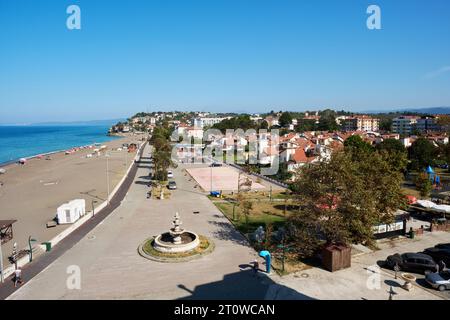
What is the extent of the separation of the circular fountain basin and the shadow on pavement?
383cm

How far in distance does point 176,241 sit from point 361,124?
13559 cm

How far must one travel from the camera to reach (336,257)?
16.7m

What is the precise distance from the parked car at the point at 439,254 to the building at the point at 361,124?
413 ft

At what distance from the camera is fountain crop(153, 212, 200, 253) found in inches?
750

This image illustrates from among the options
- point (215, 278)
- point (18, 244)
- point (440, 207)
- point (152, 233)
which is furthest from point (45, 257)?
point (440, 207)

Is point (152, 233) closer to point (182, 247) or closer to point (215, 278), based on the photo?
point (182, 247)

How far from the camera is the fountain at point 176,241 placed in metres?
19.0

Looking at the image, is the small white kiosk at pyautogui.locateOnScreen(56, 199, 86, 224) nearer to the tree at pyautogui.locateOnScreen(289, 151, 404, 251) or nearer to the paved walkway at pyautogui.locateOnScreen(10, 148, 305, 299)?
the paved walkway at pyautogui.locateOnScreen(10, 148, 305, 299)

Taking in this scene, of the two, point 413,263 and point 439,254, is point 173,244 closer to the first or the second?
point 413,263

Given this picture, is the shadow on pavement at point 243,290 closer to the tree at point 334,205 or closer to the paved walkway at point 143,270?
the paved walkway at point 143,270

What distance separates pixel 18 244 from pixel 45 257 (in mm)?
3878

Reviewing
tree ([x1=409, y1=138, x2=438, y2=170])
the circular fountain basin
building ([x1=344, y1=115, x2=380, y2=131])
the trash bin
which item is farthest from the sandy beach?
building ([x1=344, y1=115, x2=380, y2=131])

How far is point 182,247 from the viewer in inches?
752
